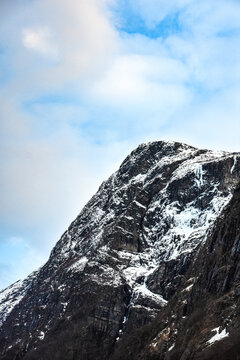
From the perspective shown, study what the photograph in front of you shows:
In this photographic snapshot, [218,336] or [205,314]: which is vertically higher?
[205,314]

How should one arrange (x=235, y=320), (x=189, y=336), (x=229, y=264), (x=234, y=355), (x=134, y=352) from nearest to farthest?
(x=234, y=355)
(x=235, y=320)
(x=189, y=336)
(x=229, y=264)
(x=134, y=352)

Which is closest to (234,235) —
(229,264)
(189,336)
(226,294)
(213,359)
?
(229,264)

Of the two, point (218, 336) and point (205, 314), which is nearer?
point (218, 336)

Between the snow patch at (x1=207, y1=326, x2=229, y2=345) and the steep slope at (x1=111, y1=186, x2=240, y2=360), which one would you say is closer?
the snow patch at (x1=207, y1=326, x2=229, y2=345)

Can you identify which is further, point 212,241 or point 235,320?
point 212,241

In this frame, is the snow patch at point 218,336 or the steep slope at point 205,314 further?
the steep slope at point 205,314

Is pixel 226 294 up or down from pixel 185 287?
down

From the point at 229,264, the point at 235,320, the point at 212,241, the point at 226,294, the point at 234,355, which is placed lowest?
the point at 234,355

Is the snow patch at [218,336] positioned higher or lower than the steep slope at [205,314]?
lower

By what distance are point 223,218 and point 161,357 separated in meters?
47.2

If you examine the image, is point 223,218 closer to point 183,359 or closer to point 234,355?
point 183,359

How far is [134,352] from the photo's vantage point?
181875 millimetres

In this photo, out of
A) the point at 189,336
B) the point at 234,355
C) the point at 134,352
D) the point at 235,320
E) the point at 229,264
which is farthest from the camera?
the point at 134,352

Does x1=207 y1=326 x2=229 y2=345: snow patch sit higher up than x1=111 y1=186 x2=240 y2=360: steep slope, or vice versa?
x1=111 y1=186 x2=240 y2=360: steep slope
